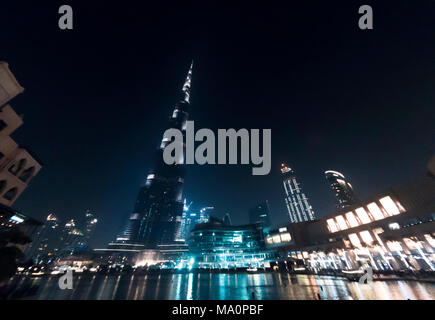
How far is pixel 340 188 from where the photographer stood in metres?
168

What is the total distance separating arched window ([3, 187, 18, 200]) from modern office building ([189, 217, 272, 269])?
88073mm

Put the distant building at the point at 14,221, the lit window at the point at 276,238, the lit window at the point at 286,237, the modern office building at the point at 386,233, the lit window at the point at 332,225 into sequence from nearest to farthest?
the distant building at the point at 14,221 < the modern office building at the point at 386,233 < the lit window at the point at 332,225 < the lit window at the point at 286,237 < the lit window at the point at 276,238

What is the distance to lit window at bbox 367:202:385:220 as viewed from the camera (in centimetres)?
4294

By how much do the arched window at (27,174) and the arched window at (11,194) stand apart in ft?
7.39

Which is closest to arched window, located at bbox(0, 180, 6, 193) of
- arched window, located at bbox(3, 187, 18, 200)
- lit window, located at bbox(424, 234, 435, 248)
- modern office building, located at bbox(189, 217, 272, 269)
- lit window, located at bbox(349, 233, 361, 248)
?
arched window, located at bbox(3, 187, 18, 200)

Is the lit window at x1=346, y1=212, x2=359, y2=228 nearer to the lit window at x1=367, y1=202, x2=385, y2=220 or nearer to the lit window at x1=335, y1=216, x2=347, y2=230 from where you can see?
the lit window at x1=335, y1=216, x2=347, y2=230

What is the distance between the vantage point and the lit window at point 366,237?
43.3 m

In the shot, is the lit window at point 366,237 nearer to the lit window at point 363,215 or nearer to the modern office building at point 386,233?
the modern office building at point 386,233

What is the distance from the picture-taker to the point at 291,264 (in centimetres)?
7112

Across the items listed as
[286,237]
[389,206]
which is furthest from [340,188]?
[389,206]

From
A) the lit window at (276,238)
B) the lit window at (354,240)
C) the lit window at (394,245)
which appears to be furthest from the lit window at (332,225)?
the lit window at (276,238)

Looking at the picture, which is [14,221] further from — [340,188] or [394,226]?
[340,188]

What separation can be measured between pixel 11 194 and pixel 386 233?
74903 mm
